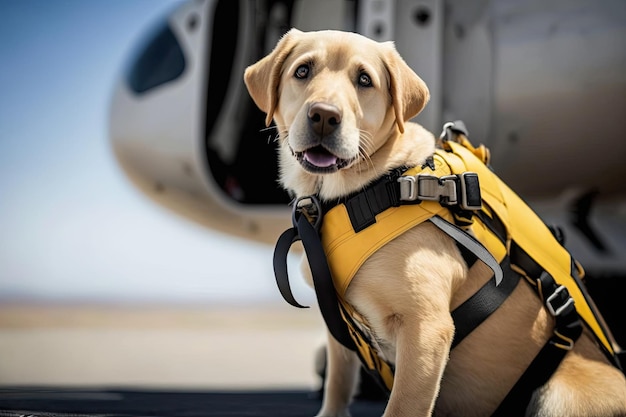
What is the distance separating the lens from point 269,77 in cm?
199

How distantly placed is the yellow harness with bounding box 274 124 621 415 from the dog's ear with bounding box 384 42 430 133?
0.17m

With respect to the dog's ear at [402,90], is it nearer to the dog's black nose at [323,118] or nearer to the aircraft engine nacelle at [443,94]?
the dog's black nose at [323,118]

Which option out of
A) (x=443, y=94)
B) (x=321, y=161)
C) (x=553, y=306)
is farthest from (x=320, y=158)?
(x=443, y=94)

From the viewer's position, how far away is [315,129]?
1.78 m

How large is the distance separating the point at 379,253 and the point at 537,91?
341 centimetres

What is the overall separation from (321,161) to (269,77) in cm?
36

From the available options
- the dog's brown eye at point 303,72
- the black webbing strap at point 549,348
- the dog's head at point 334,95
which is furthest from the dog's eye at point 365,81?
the black webbing strap at point 549,348

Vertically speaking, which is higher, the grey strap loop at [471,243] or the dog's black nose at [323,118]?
the dog's black nose at [323,118]

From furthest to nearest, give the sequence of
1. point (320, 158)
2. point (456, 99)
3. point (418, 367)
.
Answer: point (456, 99)
point (320, 158)
point (418, 367)

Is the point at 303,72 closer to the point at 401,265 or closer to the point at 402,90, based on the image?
the point at 402,90

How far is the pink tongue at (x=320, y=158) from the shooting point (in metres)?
1.81

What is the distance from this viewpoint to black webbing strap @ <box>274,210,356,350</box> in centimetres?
182

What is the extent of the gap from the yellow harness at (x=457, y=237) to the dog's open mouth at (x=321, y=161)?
0.12 metres

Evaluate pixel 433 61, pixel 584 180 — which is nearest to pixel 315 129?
pixel 433 61
